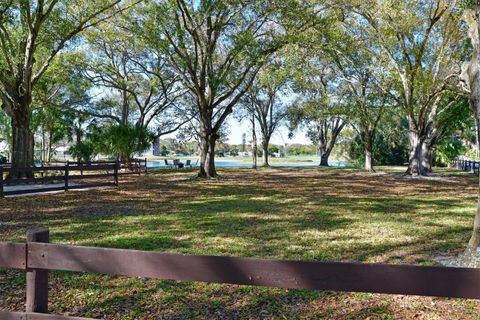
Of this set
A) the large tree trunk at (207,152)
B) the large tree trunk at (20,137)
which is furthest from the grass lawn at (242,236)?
the large tree trunk at (207,152)

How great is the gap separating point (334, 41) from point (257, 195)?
827 centimetres

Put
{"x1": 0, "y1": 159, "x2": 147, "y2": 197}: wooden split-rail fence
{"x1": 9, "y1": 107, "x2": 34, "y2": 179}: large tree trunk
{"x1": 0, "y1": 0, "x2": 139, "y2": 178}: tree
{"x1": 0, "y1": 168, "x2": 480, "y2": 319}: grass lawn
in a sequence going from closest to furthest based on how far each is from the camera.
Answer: {"x1": 0, "y1": 168, "x2": 480, "y2": 319}: grass lawn, {"x1": 0, "y1": 159, "x2": 147, "y2": 197}: wooden split-rail fence, {"x1": 0, "y1": 0, "x2": 139, "y2": 178}: tree, {"x1": 9, "y1": 107, "x2": 34, "y2": 179}: large tree trunk

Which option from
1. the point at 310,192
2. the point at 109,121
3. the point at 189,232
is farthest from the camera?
the point at 109,121

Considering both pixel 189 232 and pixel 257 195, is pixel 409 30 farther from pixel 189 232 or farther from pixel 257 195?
pixel 189 232

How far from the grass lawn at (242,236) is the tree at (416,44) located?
21.1 feet

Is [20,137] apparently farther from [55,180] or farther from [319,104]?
[319,104]

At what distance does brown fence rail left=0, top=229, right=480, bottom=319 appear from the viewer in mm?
1874

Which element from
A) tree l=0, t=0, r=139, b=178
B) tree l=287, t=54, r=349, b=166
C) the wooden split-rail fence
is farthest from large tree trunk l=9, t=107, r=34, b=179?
tree l=287, t=54, r=349, b=166

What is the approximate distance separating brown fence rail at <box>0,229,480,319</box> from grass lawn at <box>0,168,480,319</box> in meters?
1.58

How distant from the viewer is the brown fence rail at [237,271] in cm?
187

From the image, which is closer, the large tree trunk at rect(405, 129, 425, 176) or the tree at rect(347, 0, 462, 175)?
the tree at rect(347, 0, 462, 175)

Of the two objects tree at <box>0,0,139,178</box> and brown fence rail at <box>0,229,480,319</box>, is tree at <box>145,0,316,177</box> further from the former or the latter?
brown fence rail at <box>0,229,480,319</box>

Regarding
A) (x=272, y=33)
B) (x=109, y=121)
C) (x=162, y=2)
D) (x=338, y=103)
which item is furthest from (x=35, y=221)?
(x=109, y=121)

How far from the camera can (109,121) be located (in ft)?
126
